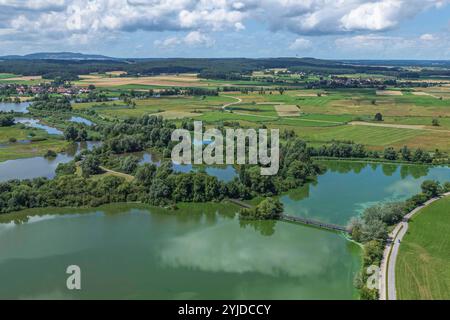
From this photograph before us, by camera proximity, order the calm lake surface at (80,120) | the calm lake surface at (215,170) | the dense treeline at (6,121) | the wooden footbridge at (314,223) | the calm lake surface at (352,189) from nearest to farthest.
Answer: the wooden footbridge at (314,223) → the calm lake surface at (352,189) → the calm lake surface at (215,170) → the dense treeline at (6,121) → the calm lake surface at (80,120)

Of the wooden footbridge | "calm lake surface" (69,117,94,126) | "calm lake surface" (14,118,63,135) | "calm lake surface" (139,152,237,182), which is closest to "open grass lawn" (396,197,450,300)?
the wooden footbridge

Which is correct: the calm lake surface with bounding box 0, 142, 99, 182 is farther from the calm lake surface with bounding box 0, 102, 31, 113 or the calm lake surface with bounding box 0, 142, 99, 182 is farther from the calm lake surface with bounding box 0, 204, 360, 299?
the calm lake surface with bounding box 0, 102, 31, 113

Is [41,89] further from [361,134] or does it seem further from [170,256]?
[170,256]

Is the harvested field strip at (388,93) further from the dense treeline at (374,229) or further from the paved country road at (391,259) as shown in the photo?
the paved country road at (391,259)

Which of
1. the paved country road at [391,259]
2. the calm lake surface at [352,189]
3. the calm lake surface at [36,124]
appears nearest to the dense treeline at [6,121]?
the calm lake surface at [36,124]

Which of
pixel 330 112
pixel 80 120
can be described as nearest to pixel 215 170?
pixel 80 120
